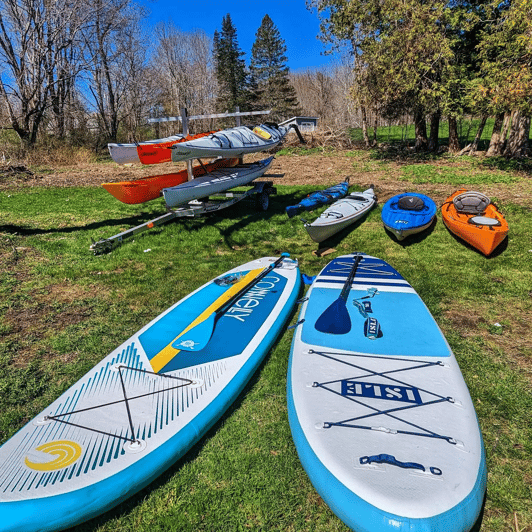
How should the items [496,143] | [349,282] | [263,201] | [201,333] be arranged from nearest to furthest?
[201,333], [349,282], [263,201], [496,143]

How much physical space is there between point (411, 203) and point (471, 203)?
1141 millimetres

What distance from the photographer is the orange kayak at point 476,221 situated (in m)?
5.85

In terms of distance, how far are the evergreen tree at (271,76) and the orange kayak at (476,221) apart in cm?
2761

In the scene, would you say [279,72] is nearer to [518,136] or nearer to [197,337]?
[518,136]

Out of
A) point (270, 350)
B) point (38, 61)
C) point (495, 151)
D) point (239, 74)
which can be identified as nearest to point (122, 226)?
point (270, 350)

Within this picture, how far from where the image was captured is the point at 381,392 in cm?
274

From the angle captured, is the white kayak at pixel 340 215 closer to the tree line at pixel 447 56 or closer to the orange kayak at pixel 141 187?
the orange kayak at pixel 141 187

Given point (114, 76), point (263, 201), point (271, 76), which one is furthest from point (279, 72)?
point (263, 201)

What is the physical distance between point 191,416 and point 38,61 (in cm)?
2160

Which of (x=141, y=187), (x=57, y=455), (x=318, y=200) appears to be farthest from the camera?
(x=318, y=200)

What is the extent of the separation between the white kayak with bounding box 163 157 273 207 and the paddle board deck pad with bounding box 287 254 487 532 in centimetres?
395

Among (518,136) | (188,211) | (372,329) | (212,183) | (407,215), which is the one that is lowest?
(372,329)

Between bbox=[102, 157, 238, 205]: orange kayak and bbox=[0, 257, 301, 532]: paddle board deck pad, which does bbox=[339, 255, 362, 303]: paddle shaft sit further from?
bbox=[102, 157, 238, 205]: orange kayak

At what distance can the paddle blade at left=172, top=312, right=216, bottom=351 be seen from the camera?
3431 millimetres
